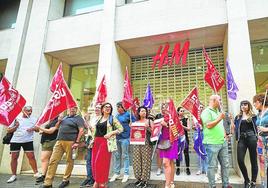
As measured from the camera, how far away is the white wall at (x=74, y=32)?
777 cm

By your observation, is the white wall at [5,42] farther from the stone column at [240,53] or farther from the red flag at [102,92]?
the stone column at [240,53]

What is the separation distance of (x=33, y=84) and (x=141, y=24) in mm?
4550

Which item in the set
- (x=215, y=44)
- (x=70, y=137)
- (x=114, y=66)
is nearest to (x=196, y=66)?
(x=215, y=44)

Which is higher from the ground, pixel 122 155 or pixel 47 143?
pixel 47 143

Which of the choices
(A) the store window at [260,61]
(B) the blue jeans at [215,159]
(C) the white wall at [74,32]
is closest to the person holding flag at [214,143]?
(B) the blue jeans at [215,159]

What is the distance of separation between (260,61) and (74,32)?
6875 millimetres

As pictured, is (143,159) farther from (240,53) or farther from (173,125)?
(240,53)

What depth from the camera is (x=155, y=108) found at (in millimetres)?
7758

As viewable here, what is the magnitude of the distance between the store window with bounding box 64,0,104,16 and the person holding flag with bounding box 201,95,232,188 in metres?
6.82

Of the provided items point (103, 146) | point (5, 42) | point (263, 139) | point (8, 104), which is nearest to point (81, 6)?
point (5, 42)

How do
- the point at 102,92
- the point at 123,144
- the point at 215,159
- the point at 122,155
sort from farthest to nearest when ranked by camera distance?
the point at 102,92
the point at 122,155
the point at 123,144
the point at 215,159

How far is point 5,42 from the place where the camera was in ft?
30.0

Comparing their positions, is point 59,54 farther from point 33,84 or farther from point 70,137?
point 70,137

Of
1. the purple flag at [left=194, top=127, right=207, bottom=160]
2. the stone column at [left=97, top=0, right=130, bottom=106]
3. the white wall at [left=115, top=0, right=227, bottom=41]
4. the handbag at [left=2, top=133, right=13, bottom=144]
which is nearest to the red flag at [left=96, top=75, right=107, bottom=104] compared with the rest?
the stone column at [left=97, top=0, right=130, bottom=106]
